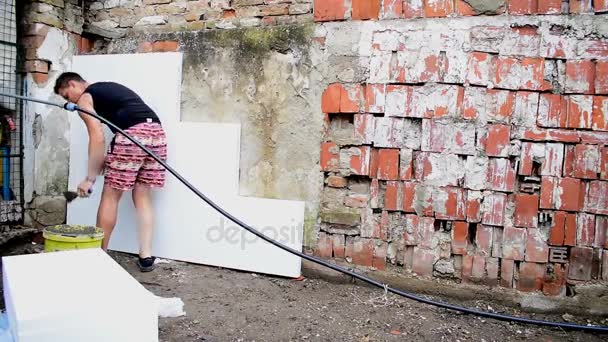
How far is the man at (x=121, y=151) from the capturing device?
2818mm

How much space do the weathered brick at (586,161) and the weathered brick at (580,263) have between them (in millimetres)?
400

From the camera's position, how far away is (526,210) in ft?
8.06

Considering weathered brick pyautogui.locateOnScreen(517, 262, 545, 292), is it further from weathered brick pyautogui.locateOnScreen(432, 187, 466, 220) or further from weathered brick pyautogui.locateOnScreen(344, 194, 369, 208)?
weathered brick pyautogui.locateOnScreen(344, 194, 369, 208)

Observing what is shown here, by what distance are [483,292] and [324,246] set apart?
956 millimetres

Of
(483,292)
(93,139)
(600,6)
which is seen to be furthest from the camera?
(93,139)

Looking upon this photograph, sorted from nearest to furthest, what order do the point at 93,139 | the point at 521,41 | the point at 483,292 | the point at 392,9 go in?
the point at 521,41
the point at 483,292
the point at 392,9
the point at 93,139

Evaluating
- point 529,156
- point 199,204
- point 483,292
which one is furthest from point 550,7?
point 199,204

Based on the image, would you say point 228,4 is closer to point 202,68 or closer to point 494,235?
point 202,68

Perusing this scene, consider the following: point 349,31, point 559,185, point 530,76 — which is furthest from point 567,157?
point 349,31

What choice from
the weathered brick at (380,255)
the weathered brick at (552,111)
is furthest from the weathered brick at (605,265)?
the weathered brick at (380,255)

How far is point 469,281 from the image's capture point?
8.43 feet

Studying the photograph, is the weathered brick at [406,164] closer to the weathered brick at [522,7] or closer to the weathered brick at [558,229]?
the weathered brick at [558,229]

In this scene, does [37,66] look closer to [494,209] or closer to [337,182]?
[337,182]

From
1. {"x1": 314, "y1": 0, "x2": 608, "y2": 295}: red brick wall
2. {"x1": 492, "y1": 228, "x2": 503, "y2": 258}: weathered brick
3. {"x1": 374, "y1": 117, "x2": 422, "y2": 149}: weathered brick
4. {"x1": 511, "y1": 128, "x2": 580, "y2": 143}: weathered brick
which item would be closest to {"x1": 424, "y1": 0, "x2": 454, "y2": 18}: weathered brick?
{"x1": 314, "y1": 0, "x2": 608, "y2": 295}: red brick wall
